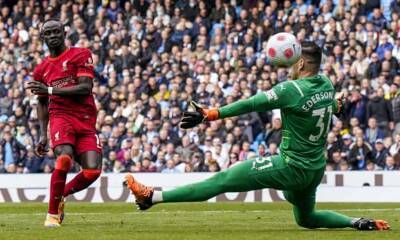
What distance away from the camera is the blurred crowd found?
26.5 metres

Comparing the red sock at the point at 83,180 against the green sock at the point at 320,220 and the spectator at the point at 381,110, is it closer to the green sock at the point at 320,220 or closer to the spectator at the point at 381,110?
the green sock at the point at 320,220

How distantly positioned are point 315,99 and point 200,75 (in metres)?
17.3

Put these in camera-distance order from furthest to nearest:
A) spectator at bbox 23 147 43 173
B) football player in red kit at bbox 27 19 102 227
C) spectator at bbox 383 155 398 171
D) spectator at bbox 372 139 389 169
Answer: spectator at bbox 23 147 43 173
spectator at bbox 372 139 389 169
spectator at bbox 383 155 398 171
football player in red kit at bbox 27 19 102 227

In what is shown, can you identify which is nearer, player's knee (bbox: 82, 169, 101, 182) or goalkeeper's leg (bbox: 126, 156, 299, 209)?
goalkeeper's leg (bbox: 126, 156, 299, 209)

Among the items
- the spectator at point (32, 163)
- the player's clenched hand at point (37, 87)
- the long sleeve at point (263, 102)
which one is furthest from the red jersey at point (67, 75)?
the spectator at point (32, 163)

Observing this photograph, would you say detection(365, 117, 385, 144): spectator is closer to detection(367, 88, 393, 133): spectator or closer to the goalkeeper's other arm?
detection(367, 88, 393, 133): spectator

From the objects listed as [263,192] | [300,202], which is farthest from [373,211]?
[263,192]

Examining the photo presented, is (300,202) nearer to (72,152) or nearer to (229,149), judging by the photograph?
(72,152)

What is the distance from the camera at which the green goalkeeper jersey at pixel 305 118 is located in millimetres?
12234

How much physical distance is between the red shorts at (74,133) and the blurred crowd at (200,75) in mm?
11775

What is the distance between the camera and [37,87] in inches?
541

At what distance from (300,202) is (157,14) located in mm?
20272

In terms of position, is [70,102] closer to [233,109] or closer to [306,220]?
[233,109]

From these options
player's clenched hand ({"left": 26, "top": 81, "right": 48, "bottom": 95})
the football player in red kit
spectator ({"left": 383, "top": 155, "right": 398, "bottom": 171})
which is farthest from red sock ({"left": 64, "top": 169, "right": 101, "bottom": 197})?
spectator ({"left": 383, "top": 155, "right": 398, "bottom": 171})
